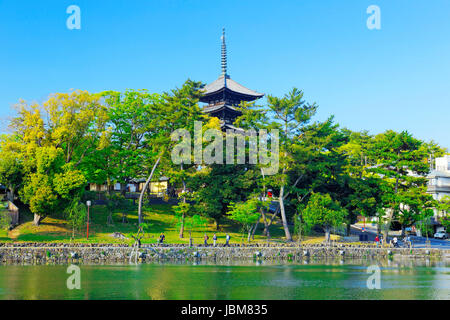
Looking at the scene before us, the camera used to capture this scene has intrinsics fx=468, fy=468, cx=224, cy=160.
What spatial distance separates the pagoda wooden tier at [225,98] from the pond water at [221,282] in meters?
33.1

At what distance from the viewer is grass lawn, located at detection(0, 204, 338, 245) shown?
124 ft

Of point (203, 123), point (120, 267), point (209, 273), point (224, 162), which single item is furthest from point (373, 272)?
point (203, 123)

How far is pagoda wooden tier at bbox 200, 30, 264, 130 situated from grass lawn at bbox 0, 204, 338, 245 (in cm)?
1559

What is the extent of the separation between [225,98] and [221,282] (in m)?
44.4

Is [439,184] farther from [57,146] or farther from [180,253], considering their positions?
[57,146]

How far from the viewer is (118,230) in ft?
140

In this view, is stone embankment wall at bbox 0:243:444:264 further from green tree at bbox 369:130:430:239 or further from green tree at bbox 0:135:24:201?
green tree at bbox 0:135:24:201

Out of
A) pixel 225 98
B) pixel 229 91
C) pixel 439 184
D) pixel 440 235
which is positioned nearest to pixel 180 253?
pixel 229 91

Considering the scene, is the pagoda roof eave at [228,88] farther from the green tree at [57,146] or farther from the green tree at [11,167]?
the green tree at [11,167]

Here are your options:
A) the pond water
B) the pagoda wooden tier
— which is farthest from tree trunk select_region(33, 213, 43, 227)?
the pagoda wooden tier

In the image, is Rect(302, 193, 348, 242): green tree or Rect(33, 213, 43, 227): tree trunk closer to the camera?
Rect(33, 213, 43, 227): tree trunk

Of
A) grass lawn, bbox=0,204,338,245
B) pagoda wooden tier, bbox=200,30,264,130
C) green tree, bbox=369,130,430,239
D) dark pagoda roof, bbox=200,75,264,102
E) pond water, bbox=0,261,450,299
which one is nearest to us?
pond water, bbox=0,261,450,299

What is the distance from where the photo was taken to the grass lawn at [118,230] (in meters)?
37.8
